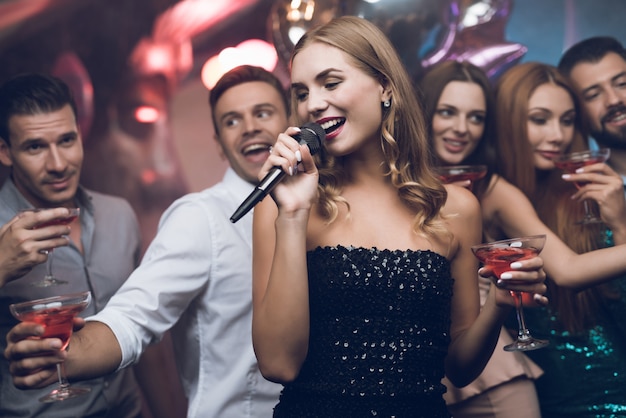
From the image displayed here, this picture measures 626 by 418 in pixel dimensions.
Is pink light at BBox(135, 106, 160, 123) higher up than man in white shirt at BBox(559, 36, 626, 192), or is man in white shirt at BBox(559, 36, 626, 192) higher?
pink light at BBox(135, 106, 160, 123)

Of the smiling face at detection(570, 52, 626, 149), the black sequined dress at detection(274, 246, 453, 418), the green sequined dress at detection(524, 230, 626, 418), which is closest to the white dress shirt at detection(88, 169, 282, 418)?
the black sequined dress at detection(274, 246, 453, 418)

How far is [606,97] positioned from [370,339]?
6.12 feet

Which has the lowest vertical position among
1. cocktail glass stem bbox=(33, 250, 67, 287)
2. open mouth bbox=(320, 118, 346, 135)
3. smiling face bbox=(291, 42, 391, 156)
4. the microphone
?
cocktail glass stem bbox=(33, 250, 67, 287)

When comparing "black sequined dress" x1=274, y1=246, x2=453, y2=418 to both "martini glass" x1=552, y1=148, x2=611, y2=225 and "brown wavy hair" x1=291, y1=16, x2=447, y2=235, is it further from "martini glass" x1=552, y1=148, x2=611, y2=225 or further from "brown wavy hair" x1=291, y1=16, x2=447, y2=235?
"martini glass" x1=552, y1=148, x2=611, y2=225

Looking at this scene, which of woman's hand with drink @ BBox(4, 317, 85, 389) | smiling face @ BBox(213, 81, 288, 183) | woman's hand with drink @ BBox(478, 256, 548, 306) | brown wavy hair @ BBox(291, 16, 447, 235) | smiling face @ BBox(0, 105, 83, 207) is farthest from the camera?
smiling face @ BBox(213, 81, 288, 183)

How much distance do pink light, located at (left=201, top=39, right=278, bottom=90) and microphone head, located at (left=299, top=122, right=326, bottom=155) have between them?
183cm

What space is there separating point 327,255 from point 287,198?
0.23m

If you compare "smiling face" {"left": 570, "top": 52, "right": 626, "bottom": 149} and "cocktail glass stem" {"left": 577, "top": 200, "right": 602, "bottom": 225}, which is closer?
"cocktail glass stem" {"left": 577, "top": 200, "right": 602, "bottom": 225}

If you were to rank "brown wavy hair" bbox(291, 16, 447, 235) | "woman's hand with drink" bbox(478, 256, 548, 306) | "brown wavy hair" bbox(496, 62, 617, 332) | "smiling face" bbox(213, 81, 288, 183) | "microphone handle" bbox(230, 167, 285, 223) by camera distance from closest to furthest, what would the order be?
"microphone handle" bbox(230, 167, 285, 223), "woman's hand with drink" bbox(478, 256, 548, 306), "brown wavy hair" bbox(291, 16, 447, 235), "smiling face" bbox(213, 81, 288, 183), "brown wavy hair" bbox(496, 62, 617, 332)

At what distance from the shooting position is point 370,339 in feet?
6.02

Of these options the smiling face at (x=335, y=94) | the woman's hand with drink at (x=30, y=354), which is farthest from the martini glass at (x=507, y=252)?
the woman's hand with drink at (x=30, y=354)

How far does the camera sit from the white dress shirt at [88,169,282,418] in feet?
7.78

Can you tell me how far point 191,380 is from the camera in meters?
2.53

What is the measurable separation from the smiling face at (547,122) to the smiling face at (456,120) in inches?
8.8
